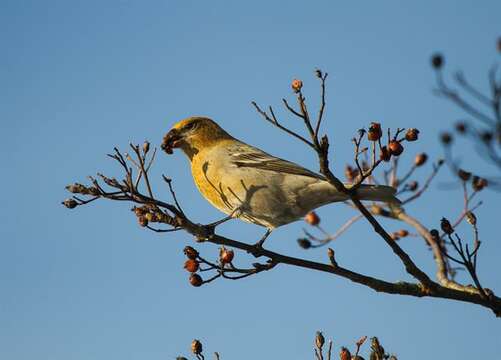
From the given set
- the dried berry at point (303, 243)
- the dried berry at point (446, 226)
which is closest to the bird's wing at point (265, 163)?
the dried berry at point (303, 243)

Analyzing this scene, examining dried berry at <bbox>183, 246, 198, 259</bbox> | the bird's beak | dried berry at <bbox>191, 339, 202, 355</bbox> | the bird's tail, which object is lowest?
dried berry at <bbox>191, 339, 202, 355</bbox>

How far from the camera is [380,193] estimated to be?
6.32 metres

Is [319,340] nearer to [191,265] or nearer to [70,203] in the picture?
[191,265]

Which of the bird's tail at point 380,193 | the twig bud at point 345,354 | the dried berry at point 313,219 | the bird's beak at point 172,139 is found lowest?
the twig bud at point 345,354

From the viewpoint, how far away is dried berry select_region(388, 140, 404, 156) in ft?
16.0

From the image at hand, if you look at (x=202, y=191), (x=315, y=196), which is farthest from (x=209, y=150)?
(x=315, y=196)

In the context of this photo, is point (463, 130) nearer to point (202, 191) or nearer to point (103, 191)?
point (103, 191)

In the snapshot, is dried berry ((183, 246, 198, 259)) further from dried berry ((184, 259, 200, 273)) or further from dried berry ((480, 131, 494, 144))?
dried berry ((480, 131, 494, 144))

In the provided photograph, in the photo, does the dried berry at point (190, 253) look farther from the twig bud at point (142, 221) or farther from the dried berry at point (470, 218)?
the dried berry at point (470, 218)

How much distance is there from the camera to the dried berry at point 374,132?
4875mm

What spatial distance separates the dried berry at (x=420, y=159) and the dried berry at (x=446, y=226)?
193 cm

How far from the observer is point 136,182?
4.98 m

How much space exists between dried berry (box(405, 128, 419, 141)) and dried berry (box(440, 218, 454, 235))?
78cm

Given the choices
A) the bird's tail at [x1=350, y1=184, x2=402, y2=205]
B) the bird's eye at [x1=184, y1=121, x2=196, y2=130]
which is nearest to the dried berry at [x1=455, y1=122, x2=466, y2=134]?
the bird's tail at [x1=350, y1=184, x2=402, y2=205]
